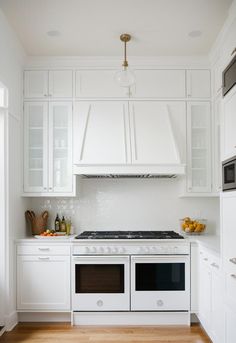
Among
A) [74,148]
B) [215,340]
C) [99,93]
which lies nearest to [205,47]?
[99,93]

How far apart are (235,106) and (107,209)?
2.51 metres

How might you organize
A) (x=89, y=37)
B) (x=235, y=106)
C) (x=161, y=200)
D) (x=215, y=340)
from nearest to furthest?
1. (x=235, y=106)
2. (x=215, y=340)
3. (x=89, y=37)
4. (x=161, y=200)

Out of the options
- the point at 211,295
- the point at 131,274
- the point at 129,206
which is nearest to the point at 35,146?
the point at 129,206

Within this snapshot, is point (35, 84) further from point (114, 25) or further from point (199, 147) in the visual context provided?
point (199, 147)

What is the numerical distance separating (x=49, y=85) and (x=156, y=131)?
129cm

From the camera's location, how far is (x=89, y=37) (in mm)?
3781

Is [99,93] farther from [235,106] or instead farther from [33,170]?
[235,106]

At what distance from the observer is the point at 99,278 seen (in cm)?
384

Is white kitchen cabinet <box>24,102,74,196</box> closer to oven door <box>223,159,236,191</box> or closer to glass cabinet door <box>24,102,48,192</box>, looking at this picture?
glass cabinet door <box>24,102,48,192</box>

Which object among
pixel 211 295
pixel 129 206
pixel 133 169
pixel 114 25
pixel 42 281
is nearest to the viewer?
pixel 211 295

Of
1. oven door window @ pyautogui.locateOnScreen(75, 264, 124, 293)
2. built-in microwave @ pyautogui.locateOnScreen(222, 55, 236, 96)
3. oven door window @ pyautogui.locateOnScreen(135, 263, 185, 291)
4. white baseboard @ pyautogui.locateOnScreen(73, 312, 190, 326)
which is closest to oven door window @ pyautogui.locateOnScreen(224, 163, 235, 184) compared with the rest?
built-in microwave @ pyautogui.locateOnScreen(222, 55, 236, 96)

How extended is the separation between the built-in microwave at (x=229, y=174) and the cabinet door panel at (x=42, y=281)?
2016 mm

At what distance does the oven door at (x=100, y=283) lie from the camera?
12.5ft

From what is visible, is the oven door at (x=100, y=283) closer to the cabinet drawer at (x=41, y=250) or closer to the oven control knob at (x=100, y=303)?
the oven control knob at (x=100, y=303)
